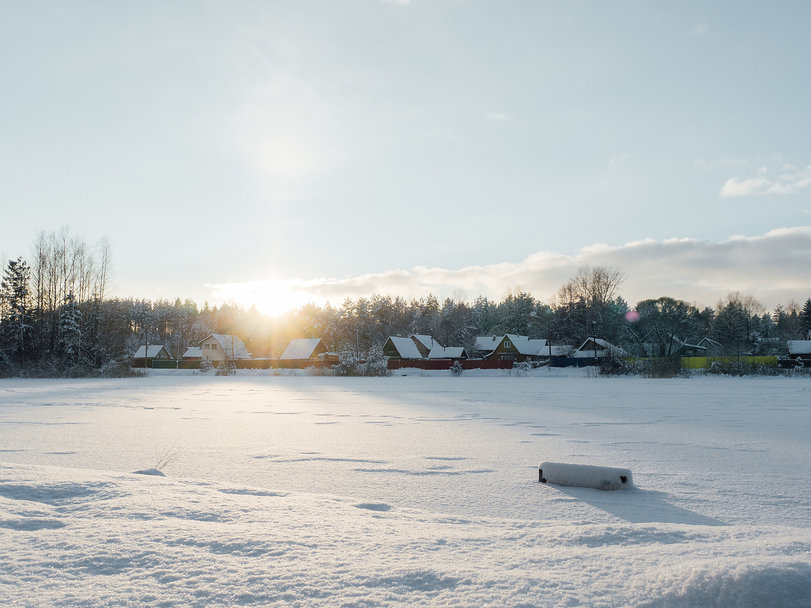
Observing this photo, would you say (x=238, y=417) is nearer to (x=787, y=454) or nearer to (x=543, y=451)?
(x=543, y=451)

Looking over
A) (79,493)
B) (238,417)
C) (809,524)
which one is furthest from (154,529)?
(238,417)

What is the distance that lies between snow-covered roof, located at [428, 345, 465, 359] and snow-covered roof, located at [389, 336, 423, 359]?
7.72ft

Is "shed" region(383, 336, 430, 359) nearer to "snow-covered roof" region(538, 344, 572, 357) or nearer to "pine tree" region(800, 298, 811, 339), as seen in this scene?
"snow-covered roof" region(538, 344, 572, 357)

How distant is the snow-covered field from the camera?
2.16 metres

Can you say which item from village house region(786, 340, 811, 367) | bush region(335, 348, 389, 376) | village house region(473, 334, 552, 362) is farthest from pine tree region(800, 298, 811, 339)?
bush region(335, 348, 389, 376)

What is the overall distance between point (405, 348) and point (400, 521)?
192ft

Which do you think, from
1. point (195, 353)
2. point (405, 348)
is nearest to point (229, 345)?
point (195, 353)

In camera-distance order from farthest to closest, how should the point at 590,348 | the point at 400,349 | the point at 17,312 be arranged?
the point at 400,349, the point at 590,348, the point at 17,312

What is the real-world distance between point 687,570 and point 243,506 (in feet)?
8.71

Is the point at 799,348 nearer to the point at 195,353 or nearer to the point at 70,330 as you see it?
the point at 70,330

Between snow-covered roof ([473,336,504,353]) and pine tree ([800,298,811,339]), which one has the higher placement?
pine tree ([800,298,811,339])

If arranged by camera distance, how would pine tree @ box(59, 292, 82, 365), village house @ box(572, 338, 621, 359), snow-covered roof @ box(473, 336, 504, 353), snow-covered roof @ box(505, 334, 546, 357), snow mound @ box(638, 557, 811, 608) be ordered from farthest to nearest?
snow-covered roof @ box(473, 336, 504, 353), snow-covered roof @ box(505, 334, 546, 357), village house @ box(572, 338, 621, 359), pine tree @ box(59, 292, 82, 365), snow mound @ box(638, 557, 811, 608)

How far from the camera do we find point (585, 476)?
492 centimetres

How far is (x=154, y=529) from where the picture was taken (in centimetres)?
288
